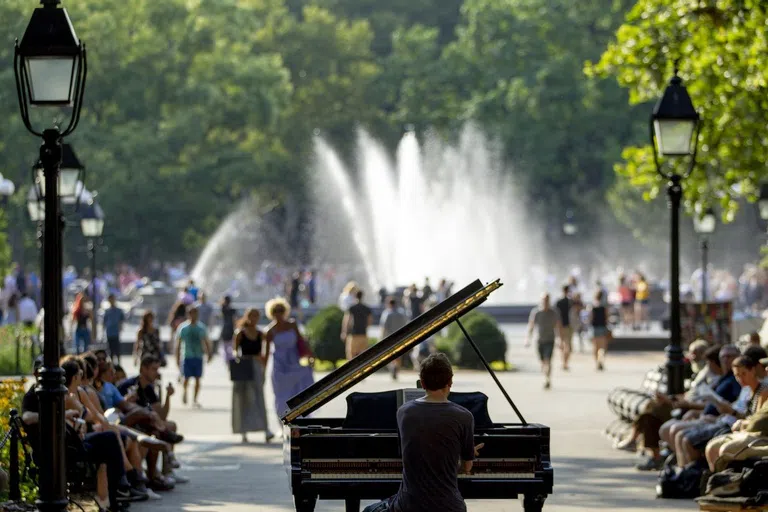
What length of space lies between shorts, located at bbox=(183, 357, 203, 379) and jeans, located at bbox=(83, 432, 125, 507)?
11988mm

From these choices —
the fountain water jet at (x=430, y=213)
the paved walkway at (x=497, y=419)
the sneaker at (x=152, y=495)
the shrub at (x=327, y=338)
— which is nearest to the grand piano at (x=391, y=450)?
the paved walkway at (x=497, y=419)

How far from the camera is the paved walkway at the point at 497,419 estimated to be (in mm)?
14562

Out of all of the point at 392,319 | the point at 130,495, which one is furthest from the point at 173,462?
the point at 392,319

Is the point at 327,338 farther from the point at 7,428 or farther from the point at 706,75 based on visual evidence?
the point at 7,428

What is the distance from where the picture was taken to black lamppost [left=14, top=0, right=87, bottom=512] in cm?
1091

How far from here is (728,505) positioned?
37.5 ft

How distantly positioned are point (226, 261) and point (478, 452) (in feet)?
238

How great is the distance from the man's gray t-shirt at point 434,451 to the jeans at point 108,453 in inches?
211

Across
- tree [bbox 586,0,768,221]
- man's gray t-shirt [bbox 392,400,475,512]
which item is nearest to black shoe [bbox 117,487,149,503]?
man's gray t-shirt [bbox 392,400,475,512]

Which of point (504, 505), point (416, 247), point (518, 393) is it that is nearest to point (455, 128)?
point (416, 247)

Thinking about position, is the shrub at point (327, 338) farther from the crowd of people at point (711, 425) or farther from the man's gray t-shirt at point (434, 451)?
the man's gray t-shirt at point (434, 451)

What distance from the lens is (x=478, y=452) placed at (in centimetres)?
1071

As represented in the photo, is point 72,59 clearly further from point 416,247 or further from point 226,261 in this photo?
point 226,261

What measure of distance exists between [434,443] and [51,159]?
377 centimetres
